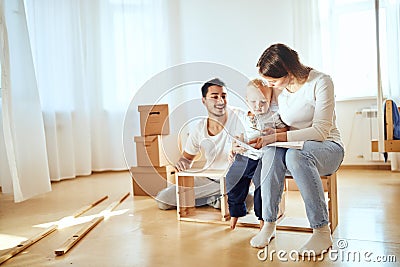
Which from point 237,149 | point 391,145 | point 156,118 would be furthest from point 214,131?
point 391,145

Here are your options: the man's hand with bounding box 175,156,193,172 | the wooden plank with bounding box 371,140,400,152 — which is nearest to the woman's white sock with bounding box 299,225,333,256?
the man's hand with bounding box 175,156,193,172

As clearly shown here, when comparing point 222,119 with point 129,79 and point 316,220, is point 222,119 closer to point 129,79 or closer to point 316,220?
point 316,220

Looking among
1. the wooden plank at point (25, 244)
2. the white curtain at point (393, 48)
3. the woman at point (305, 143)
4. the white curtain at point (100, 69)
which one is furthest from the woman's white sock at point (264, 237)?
the white curtain at point (100, 69)

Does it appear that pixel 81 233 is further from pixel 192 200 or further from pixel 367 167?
pixel 367 167

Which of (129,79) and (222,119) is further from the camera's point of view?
(129,79)

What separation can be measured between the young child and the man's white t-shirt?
2.8 inches

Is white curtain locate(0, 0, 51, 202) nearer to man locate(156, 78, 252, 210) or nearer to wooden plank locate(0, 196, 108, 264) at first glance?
wooden plank locate(0, 196, 108, 264)

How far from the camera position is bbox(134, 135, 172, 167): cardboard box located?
8.79ft

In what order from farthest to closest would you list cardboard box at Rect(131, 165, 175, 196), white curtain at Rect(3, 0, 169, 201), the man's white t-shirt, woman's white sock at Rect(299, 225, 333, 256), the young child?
white curtain at Rect(3, 0, 169, 201), cardboard box at Rect(131, 165, 175, 196), the man's white t-shirt, the young child, woman's white sock at Rect(299, 225, 333, 256)

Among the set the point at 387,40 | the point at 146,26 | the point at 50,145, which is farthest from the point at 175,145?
the point at 387,40

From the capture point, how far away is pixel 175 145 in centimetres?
244

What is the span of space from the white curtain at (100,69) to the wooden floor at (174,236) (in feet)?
3.45

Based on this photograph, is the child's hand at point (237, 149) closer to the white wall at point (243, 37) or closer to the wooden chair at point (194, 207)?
the wooden chair at point (194, 207)

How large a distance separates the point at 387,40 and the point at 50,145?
2.81 m
